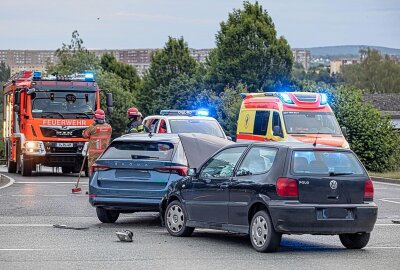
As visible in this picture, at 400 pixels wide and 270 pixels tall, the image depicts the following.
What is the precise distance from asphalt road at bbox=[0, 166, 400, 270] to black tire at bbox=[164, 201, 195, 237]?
0.57 feet

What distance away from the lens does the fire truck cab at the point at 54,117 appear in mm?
32188

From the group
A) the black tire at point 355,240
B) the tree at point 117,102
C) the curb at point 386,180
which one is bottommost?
the tree at point 117,102

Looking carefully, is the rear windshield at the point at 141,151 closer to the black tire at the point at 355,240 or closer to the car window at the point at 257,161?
the car window at the point at 257,161

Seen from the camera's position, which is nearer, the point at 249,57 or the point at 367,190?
the point at 367,190

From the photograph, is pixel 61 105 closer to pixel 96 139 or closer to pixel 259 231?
pixel 96 139

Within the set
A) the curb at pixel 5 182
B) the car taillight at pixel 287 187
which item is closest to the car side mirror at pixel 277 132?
the curb at pixel 5 182

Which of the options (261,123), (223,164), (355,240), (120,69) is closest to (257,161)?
(223,164)

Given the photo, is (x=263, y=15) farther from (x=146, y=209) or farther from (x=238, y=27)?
(x=146, y=209)

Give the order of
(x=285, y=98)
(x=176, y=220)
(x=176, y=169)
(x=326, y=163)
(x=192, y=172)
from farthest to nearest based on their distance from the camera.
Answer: (x=285, y=98) → (x=176, y=169) → (x=176, y=220) → (x=192, y=172) → (x=326, y=163)

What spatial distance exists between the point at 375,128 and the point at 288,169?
29.4m

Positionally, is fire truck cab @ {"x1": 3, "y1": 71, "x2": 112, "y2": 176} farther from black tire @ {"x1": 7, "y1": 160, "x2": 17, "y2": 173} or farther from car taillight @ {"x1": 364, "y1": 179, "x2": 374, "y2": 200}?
car taillight @ {"x1": 364, "y1": 179, "x2": 374, "y2": 200}

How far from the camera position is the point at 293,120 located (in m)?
29.0

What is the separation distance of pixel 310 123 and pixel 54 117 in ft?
25.7

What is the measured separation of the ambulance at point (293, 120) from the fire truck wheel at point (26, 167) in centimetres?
696
